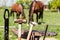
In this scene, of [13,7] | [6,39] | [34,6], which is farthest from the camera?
[13,7]

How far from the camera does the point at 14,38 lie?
7.52 m

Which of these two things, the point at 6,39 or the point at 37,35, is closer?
the point at 6,39

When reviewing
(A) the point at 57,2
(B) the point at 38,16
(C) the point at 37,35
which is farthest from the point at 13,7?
(A) the point at 57,2

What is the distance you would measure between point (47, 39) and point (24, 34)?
1514 millimetres

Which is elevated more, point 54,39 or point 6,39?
point 6,39

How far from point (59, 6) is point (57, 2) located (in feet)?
3.62

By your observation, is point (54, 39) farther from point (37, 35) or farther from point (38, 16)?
point (38, 16)

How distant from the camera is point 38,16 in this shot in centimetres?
1402

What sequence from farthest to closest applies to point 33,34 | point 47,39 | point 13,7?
point 13,7, point 47,39, point 33,34

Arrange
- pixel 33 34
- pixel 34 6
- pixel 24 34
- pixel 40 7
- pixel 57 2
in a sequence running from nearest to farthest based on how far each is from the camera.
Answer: pixel 33 34 → pixel 24 34 → pixel 34 6 → pixel 40 7 → pixel 57 2

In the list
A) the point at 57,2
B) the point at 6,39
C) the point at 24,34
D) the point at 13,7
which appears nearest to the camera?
the point at 6,39

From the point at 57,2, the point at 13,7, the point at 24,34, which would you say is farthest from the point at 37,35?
the point at 57,2

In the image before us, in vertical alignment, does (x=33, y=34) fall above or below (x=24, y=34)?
above

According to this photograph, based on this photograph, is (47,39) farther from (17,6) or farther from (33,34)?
(17,6)
